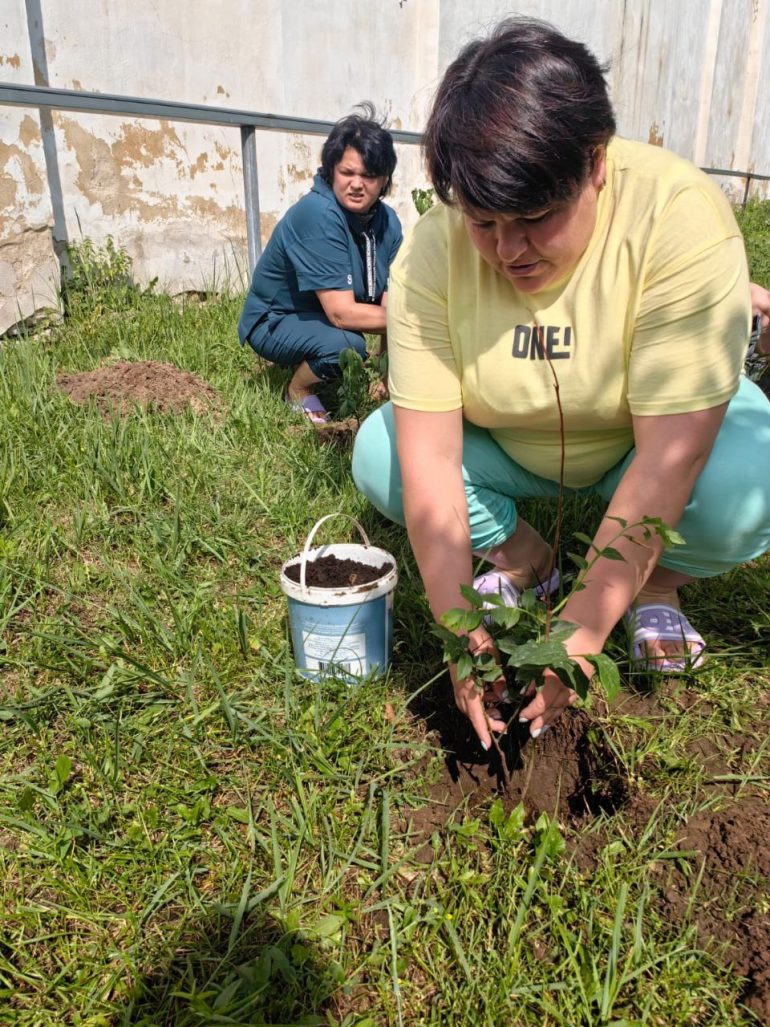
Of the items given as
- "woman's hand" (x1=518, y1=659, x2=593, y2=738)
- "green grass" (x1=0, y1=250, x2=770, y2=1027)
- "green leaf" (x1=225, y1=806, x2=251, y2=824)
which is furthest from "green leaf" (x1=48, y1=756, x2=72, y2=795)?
"woman's hand" (x1=518, y1=659, x2=593, y2=738)

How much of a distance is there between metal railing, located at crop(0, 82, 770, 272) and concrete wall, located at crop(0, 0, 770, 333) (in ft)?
0.93

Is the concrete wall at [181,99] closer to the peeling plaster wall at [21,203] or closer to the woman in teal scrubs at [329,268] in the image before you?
the peeling plaster wall at [21,203]

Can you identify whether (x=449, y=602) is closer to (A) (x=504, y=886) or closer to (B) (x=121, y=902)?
(A) (x=504, y=886)

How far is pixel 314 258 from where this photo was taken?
11.4 feet

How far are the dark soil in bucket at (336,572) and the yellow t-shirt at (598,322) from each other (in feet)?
1.47

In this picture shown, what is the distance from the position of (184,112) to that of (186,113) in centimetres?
2

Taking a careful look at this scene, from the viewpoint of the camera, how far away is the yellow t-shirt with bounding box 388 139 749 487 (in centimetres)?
146

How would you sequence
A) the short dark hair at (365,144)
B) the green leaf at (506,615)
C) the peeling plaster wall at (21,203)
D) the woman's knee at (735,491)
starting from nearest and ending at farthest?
the green leaf at (506,615) → the woman's knee at (735,491) → the short dark hair at (365,144) → the peeling plaster wall at (21,203)

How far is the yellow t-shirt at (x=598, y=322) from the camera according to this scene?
4.81 feet

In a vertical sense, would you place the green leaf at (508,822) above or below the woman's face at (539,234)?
below

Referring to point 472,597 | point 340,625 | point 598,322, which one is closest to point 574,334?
point 598,322

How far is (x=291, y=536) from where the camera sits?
8.21 feet

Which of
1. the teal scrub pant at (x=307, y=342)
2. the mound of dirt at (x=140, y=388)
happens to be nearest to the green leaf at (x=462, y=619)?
the mound of dirt at (x=140, y=388)

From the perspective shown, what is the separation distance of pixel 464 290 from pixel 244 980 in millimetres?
1321
